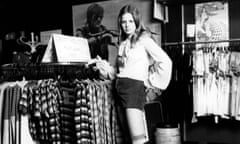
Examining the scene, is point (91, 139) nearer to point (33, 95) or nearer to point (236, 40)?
point (33, 95)

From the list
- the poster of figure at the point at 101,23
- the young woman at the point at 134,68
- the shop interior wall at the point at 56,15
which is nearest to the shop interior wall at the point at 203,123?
the shop interior wall at the point at 56,15

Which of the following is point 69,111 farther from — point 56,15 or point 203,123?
point 56,15

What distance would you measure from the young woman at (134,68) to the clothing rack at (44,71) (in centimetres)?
25

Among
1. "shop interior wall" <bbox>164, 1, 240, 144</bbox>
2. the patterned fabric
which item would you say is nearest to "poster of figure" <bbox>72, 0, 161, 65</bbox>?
"shop interior wall" <bbox>164, 1, 240, 144</bbox>

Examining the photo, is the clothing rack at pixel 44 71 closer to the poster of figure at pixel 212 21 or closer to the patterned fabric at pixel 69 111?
the patterned fabric at pixel 69 111

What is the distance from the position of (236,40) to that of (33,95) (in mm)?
1732

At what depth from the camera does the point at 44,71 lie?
2594 millimetres

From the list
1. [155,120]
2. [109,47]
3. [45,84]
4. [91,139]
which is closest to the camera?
[91,139]

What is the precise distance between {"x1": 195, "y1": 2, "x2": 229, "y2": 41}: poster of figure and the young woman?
0.66 meters

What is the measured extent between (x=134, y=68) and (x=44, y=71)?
83cm

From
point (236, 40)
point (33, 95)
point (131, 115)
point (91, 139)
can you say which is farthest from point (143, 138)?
point (236, 40)

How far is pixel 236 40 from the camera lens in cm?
256

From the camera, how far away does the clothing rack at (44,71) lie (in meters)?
2.55

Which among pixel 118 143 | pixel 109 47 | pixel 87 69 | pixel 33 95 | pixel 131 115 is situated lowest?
pixel 118 143
